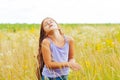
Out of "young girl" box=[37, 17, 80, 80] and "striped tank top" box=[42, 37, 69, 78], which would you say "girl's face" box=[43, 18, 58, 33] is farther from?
"striped tank top" box=[42, 37, 69, 78]

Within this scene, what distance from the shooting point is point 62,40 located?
402cm

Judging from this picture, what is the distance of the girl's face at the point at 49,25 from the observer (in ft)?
13.1

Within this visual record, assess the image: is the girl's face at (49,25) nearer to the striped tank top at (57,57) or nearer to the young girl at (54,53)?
the young girl at (54,53)

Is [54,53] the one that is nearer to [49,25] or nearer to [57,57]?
[57,57]

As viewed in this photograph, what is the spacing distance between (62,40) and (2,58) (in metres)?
2.16

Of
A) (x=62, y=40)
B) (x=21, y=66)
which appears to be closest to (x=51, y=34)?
(x=62, y=40)

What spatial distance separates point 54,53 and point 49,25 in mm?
260

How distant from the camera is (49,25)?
4.03 metres

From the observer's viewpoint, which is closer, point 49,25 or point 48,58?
point 48,58

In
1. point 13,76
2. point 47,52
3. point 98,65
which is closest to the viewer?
point 47,52

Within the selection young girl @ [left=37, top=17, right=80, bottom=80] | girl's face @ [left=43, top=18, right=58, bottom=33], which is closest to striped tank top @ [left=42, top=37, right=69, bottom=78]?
young girl @ [left=37, top=17, right=80, bottom=80]

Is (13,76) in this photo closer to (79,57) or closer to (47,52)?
(79,57)

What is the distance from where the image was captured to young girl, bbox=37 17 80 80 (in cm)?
389

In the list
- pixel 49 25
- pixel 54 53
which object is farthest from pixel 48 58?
pixel 49 25
